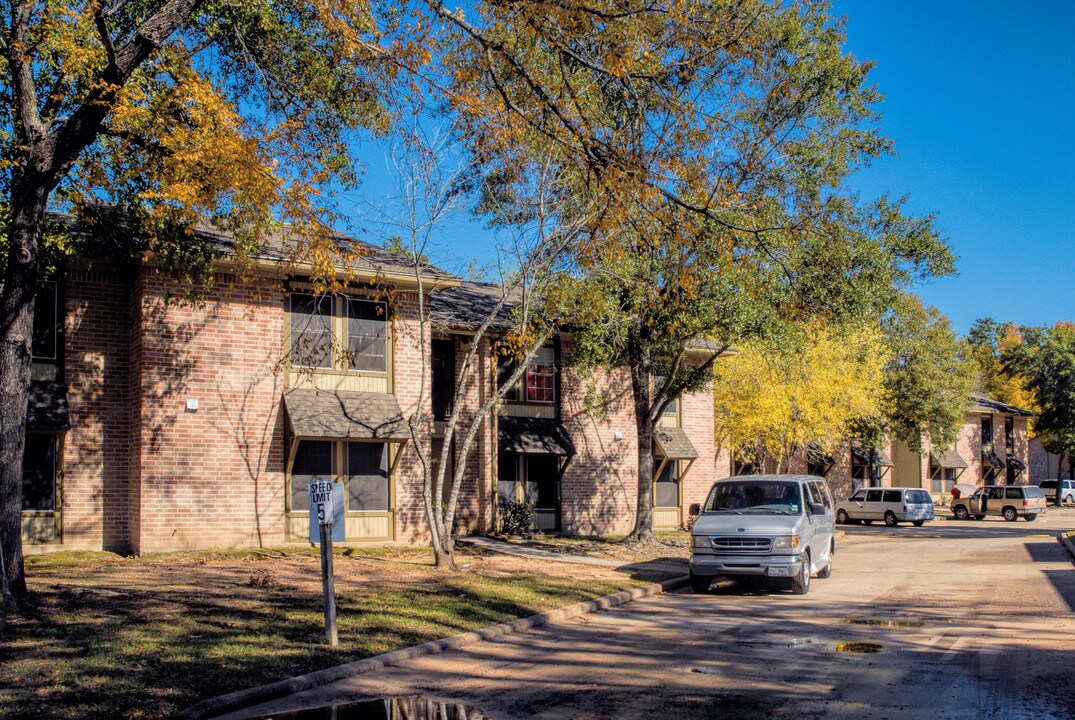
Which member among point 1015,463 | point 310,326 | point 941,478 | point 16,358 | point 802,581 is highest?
point 310,326

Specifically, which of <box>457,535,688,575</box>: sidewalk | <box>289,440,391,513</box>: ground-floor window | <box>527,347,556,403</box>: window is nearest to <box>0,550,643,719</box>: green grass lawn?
<box>457,535,688,575</box>: sidewalk

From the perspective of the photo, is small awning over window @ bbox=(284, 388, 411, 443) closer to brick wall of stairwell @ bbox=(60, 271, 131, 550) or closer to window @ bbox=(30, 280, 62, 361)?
brick wall of stairwell @ bbox=(60, 271, 131, 550)

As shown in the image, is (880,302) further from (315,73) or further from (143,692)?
(143,692)

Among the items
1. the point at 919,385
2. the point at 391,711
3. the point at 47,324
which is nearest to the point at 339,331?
the point at 47,324

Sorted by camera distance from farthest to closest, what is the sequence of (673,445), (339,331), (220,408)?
(673,445) < (339,331) < (220,408)

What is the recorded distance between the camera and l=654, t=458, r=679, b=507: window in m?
30.4

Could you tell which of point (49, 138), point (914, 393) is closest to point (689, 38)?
point (49, 138)

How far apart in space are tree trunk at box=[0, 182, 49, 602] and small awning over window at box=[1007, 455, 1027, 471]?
2490 inches

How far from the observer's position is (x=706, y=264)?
17875 mm

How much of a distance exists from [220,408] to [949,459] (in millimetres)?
46779

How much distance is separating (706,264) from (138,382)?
11.5 metres

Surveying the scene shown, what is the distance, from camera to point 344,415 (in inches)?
806

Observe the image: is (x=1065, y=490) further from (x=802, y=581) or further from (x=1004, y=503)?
(x=802, y=581)

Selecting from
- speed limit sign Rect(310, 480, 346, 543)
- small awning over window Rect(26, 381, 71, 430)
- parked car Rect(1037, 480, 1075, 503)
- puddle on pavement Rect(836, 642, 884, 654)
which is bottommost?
parked car Rect(1037, 480, 1075, 503)
